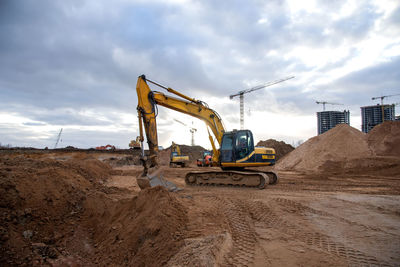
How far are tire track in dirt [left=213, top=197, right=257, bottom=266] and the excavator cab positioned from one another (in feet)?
14.0

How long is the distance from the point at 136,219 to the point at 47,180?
134 inches

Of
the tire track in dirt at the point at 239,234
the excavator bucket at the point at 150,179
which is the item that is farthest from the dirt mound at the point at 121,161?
the tire track in dirt at the point at 239,234

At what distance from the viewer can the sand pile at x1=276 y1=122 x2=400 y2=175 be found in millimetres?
18234

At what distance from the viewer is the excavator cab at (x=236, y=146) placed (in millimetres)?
11273

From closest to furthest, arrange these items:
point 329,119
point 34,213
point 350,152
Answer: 1. point 34,213
2. point 350,152
3. point 329,119

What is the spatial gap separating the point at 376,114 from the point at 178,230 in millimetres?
64045

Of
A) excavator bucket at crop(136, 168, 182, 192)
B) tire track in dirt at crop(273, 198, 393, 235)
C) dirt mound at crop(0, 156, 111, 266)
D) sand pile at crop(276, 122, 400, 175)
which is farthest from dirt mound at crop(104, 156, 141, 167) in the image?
tire track in dirt at crop(273, 198, 393, 235)

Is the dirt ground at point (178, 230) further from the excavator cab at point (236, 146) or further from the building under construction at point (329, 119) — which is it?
the building under construction at point (329, 119)

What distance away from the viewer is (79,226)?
20.6ft

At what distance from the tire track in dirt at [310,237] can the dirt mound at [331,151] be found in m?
16.3

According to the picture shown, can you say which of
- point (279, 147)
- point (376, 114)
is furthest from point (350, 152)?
point (376, 114)

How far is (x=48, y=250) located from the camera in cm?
507

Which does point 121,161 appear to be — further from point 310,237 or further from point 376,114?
point 376,114

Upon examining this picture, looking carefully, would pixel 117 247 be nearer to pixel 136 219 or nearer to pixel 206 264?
pixel 136 219
